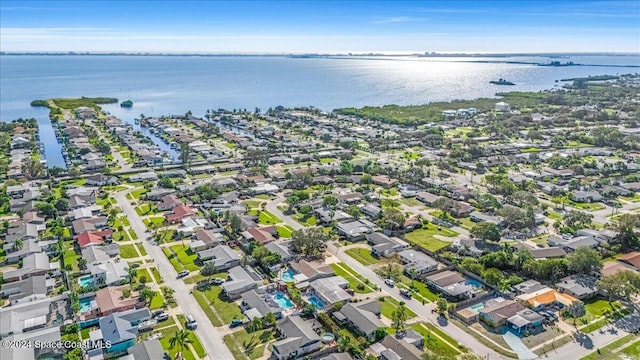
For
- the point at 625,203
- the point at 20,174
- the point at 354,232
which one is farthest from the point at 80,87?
the point at 625,203

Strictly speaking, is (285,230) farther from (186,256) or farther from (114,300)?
(114,300)

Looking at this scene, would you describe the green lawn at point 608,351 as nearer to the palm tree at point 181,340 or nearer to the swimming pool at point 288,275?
the swimming pool at point 288,275

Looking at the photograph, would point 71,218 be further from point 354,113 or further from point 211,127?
point 354,113

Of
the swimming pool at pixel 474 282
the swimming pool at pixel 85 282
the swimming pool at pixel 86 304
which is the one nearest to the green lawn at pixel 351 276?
the swimming pool at pixel 474 282

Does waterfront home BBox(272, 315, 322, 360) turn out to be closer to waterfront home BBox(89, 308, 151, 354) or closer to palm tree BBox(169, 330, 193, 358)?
palm tree BBox(169, 330, 193, 358)

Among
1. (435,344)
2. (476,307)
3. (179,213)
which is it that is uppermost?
(179,213)

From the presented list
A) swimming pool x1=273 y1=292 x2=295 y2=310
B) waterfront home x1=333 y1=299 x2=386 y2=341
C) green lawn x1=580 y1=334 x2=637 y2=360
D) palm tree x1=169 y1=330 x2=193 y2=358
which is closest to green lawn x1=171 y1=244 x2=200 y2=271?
swimming pool x1=273 y1=292 x2=295 y2=310

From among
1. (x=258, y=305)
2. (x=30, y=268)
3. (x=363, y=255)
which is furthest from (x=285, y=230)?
(x=30, y=268)
